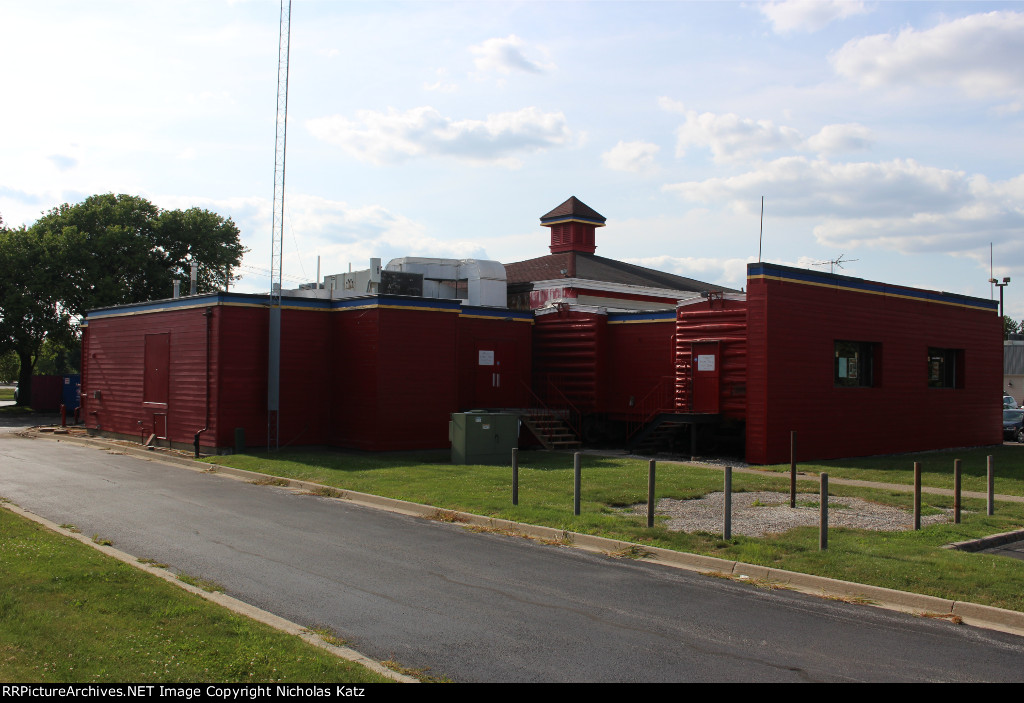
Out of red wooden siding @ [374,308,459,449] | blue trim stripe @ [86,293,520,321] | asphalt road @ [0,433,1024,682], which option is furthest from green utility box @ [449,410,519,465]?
asphalt road @ [0,433,1024,682]

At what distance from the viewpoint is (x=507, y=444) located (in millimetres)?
20219

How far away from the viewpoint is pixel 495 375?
27766 mm

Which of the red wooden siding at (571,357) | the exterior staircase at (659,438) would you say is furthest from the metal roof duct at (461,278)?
the exterior staircase at (659,438)

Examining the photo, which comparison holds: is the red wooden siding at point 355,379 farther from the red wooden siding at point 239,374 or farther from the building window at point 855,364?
the building window at point 855,364

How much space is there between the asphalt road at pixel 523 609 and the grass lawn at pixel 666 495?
93 centimetres

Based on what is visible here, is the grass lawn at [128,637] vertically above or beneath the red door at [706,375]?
beneath

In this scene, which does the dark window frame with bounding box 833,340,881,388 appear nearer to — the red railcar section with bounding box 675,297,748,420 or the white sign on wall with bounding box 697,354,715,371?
the red railcar section with bounding box 675,297,748,420

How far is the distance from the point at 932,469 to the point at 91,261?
44.8 meters

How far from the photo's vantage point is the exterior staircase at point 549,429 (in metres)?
25.8

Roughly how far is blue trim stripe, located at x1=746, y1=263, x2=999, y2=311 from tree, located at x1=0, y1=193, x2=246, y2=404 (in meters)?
39.2

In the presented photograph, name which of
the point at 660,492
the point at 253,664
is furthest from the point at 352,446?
the point at 253,664

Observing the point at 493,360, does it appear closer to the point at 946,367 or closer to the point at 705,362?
the point at 705,362

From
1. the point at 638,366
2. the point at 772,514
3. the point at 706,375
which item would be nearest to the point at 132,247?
the point at 638,366
